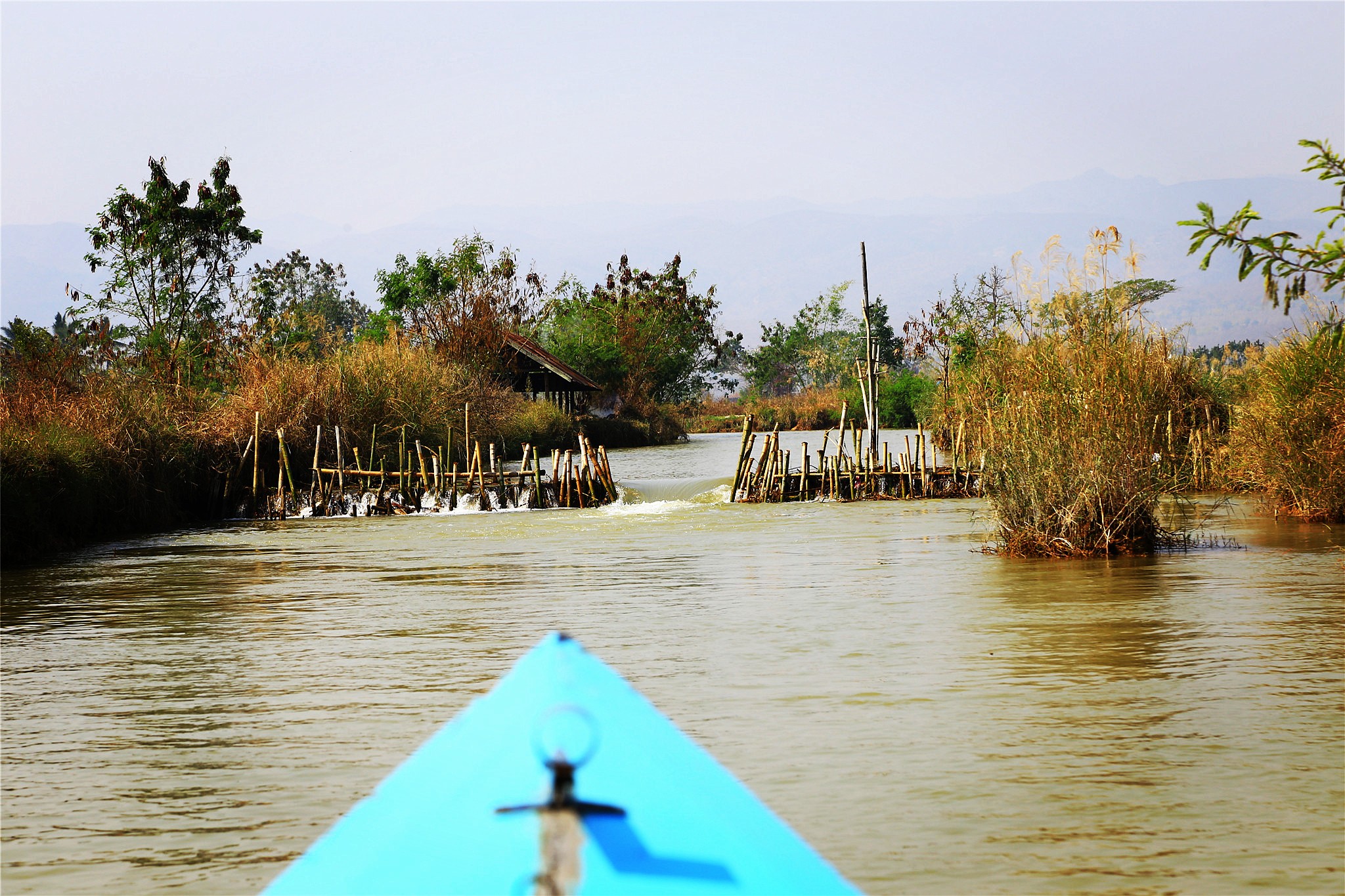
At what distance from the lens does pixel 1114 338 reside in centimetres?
1300

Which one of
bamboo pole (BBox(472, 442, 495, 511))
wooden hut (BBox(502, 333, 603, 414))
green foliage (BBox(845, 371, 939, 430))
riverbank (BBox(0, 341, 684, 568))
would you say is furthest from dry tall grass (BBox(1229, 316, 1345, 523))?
green foliage (BBox(845, 371, 939, 430))

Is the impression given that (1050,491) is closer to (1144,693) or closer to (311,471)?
(1144,693)

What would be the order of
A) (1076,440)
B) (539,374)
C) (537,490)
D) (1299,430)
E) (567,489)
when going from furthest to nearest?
(539,374) → (567,489) → (537,490) → (1299,430) → (1076,440)

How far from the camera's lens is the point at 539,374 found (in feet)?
151

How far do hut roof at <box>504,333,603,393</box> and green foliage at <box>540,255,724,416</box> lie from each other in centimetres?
670

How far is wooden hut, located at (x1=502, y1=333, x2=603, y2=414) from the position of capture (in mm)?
42312

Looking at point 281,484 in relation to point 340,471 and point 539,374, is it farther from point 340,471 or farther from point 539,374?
point 539,374

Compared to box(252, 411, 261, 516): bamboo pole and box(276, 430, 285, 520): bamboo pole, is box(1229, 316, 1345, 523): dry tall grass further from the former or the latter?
box(252, 411, 261, 516): bamboo pole

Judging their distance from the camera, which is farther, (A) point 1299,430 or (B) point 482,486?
(B) point 482,486

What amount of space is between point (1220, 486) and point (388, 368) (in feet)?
58.6

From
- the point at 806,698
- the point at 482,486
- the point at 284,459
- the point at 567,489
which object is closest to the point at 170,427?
the point at 284,459

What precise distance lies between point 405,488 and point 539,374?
23.1 metres

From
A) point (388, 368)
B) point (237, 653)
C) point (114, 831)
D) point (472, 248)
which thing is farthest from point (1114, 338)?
point (472, 248)

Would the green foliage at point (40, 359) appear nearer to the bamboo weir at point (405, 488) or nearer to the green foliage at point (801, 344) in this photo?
the bamboo weir at point (405, 488)
